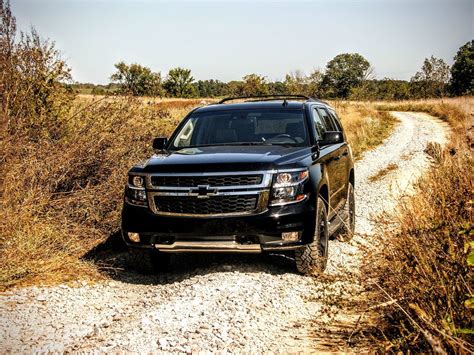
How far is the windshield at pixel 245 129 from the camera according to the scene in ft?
20.4

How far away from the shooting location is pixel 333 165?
21.7ft

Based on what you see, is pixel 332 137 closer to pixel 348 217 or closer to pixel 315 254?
pixel 315 254

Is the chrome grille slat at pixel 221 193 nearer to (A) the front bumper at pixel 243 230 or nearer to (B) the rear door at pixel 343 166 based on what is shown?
(A) the front bumper at pixel 243 230

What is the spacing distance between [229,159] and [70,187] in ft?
11.0

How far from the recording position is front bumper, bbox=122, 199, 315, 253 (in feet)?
16.5

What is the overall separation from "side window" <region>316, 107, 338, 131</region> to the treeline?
1.96 meters

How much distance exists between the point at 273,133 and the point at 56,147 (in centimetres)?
321

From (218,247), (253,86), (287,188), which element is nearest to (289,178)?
(287,188)

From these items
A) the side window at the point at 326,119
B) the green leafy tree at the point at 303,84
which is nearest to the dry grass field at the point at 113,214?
the side window at the point at 326,119

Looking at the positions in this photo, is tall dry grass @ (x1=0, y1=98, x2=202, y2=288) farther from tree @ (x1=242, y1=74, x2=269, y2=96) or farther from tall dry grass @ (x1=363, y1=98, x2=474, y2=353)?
tree @ (x1=242, y1=74, x2=269, y2=96)

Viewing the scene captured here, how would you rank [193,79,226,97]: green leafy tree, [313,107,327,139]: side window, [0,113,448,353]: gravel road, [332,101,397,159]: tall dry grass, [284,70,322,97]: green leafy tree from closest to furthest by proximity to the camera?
[0,113,448,353]: gravel road → [313,107,327,139]: side window → [332,101,397,159]: tall dry grass → [284,70,322,97]: green leafy tree → [193,79,226,97]: green leafy tree

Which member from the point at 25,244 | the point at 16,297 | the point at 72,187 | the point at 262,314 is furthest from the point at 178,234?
the point at 72,187

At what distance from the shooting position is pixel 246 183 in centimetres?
504

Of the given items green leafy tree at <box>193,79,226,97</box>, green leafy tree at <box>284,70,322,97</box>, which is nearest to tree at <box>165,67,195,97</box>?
green leafy tree at <box>193,79,226,97</box>
